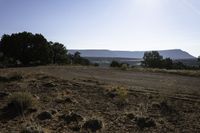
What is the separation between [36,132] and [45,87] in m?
9.12

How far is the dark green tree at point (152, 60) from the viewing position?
243ft

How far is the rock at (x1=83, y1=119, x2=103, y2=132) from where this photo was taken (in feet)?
31.0

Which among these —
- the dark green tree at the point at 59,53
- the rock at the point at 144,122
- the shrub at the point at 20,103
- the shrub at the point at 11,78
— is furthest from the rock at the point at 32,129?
the dark green tree at the point at 59,53

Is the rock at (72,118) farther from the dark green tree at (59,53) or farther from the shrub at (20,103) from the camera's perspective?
the dark green tree at (59,53)

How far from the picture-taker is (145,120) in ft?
33.5

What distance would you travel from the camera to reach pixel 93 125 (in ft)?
31.5

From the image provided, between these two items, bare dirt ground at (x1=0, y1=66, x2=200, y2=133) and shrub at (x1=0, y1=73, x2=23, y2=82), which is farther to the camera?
shrub at (x1=0, y1=73, x2=23, y2=82)

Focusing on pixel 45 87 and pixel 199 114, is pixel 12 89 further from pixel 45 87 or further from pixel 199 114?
pixel 199 114

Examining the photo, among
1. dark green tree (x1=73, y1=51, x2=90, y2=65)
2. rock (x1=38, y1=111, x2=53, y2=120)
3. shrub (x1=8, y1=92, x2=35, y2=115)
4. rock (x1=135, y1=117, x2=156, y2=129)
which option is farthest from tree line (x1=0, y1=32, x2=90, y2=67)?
rock (x1=135, y1=117, x2=156, y2=129)

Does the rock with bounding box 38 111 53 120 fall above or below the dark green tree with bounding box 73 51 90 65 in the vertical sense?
above

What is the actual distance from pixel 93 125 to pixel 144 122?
163cm

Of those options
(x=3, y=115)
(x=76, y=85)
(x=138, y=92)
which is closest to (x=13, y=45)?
(x=76, y=85)

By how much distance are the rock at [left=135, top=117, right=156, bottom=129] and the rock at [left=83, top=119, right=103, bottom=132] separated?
1.19 m

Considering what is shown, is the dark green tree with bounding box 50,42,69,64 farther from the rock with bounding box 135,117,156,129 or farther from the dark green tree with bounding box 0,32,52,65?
the rock with bounding box 135,117,156,129
